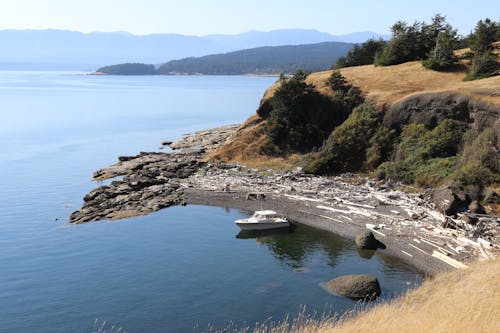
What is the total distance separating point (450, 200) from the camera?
1658 inches

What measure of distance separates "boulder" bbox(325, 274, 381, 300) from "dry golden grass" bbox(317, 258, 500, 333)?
2.64 m

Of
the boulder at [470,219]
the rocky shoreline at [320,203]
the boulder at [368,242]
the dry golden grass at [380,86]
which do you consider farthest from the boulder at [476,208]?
the dry golden grass at [380,86]

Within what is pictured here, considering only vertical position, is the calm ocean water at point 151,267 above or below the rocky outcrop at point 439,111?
below

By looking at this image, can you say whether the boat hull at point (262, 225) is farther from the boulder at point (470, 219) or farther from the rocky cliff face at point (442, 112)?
the rocky cliff face at point (442, 112)

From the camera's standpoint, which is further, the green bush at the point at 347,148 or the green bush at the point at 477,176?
the green bush at the point at 347,148

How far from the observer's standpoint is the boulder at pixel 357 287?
31453 millimetres

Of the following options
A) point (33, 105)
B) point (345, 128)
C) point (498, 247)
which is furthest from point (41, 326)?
point (33, 105)

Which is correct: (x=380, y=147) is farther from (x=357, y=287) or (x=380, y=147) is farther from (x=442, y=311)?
(x=442, y=311)

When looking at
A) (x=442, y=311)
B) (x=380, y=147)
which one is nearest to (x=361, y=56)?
(x=380, y=147)

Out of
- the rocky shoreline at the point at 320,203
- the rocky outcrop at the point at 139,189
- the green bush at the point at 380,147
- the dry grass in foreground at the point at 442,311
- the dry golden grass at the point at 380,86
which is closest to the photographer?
the dry grass in foreground at the point at 442,311

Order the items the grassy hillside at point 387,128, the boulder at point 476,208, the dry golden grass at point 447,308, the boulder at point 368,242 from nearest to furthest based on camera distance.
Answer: the dry golden grass at point 447,308
the boulder at point 368,242
the boulder at point 476,208
the grassy hillside at point 387,128

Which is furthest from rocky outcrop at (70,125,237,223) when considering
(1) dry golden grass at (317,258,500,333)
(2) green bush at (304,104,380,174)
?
(1) dry golden grass at (317,258,500,333)

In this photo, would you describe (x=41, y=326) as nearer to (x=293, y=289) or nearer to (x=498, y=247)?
(x=293, y=289)

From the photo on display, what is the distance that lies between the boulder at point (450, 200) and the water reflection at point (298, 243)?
916 centimetres
